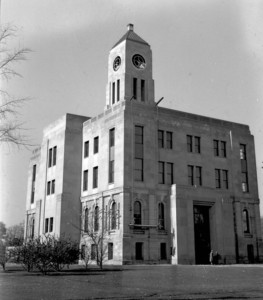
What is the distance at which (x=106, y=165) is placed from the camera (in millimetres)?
52000

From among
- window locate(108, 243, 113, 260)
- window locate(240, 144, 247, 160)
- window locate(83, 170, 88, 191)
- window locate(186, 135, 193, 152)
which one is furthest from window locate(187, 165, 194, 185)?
window locate(83, 170, 88, 191)

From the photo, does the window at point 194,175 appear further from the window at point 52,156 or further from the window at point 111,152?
the window at point 52,156

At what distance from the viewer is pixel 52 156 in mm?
62312

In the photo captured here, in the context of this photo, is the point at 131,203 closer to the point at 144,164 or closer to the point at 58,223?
the point at 144,164

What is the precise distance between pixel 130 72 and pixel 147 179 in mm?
15017

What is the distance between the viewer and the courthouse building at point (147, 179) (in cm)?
4791

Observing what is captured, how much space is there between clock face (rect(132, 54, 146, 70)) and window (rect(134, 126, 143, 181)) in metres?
9.79

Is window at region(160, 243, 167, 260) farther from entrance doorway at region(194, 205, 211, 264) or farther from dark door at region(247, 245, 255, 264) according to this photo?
dark door at region(247, 245, 255, 264)

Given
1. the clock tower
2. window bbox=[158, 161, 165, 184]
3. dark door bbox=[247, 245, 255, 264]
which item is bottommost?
dark door bbox=[247, 245, 255, 264]

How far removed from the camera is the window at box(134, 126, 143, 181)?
49.7m

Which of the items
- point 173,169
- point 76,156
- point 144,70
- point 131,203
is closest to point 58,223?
point 76,156

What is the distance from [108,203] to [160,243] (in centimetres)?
791

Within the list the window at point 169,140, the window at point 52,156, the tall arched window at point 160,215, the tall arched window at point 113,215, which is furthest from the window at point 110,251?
the window at point 52,156

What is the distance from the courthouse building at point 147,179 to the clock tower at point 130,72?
5.5 inches
